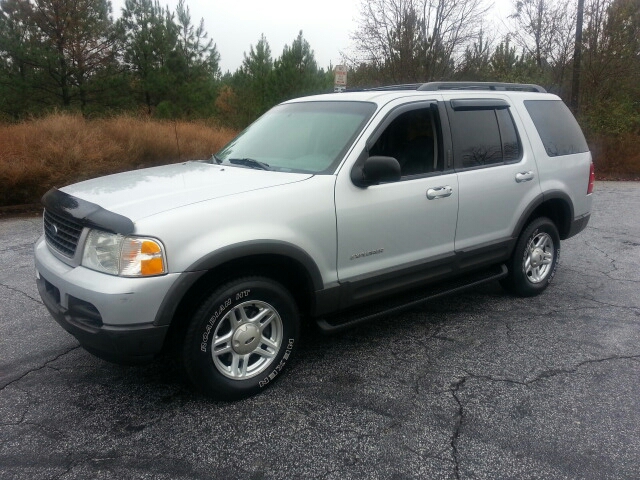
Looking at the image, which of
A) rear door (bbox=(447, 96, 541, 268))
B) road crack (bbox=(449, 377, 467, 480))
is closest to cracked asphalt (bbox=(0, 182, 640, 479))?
road crack (bbox=(449, 377, 467, 480))

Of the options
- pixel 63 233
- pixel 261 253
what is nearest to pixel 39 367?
pixel 63 233

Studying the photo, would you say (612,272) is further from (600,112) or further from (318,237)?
(600,112)

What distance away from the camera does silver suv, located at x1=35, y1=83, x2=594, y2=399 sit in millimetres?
2924

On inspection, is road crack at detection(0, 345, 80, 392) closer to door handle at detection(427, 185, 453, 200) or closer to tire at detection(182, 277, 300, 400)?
tire at detection(182, 277, 300, 400)

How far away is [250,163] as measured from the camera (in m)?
4.05

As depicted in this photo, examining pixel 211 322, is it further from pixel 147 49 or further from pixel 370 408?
pixel 147 49

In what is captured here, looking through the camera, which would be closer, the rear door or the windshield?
the windshield

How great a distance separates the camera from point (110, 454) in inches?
111

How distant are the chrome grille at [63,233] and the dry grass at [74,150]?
7752mm

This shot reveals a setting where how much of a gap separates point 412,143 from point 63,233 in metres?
2.47

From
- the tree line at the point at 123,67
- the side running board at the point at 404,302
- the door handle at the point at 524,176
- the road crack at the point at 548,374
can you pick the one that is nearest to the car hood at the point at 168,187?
the side running board at the point at 404,302

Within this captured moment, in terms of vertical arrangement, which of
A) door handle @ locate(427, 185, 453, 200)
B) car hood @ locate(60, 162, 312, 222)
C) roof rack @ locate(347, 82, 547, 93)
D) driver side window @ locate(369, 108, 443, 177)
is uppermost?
roof rack @ locate(347, 82, 547, 93)

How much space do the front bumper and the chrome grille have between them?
8.2 inches

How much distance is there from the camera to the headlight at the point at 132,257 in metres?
2.84
